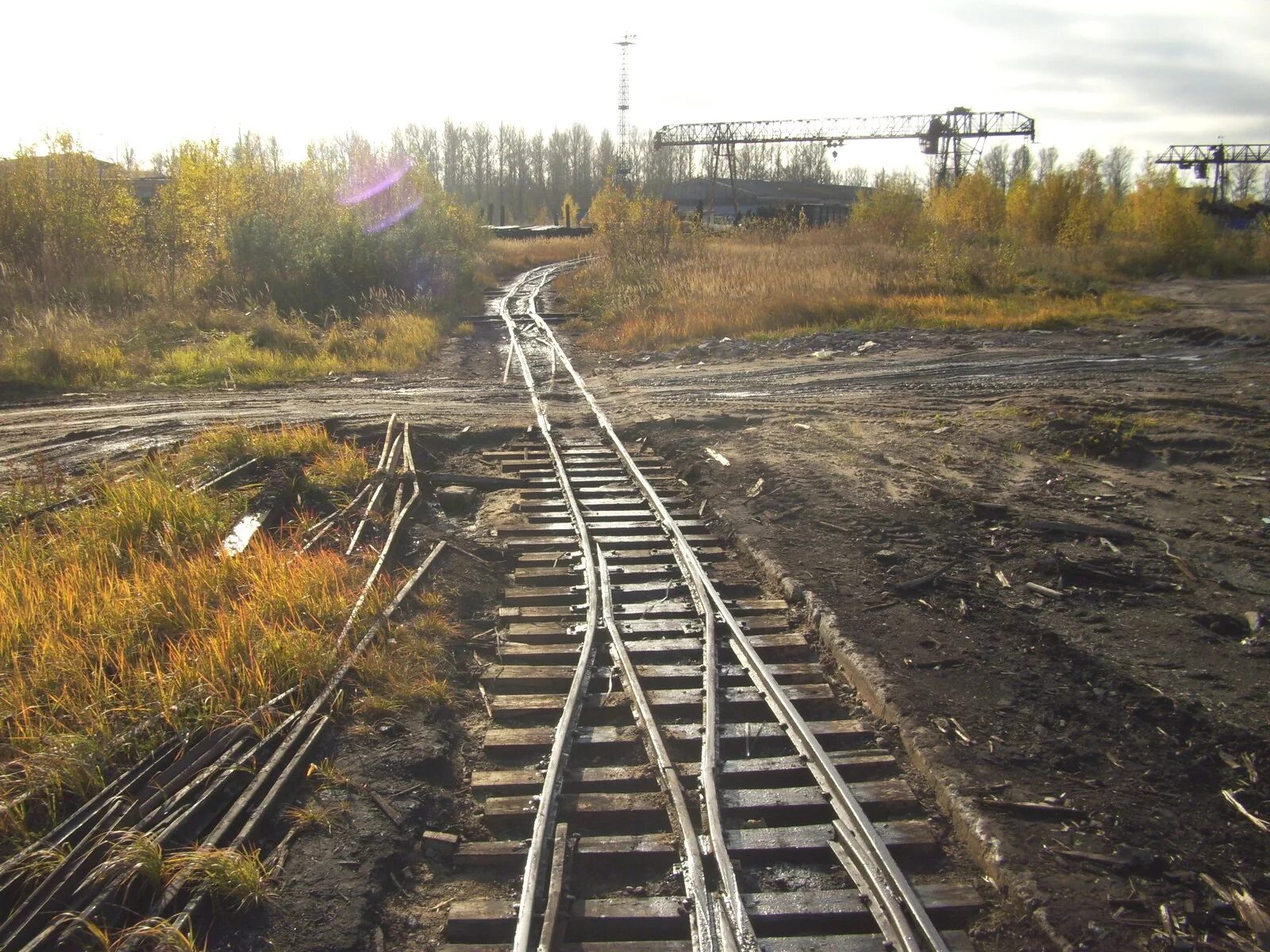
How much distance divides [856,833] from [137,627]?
430 centimetres

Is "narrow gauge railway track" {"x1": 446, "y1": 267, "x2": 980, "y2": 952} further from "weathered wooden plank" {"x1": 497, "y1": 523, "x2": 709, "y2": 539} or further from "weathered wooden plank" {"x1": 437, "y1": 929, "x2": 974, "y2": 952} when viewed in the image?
"weathered wooden plank" {"x1": 497, "y1": 523, "x2": 709, "y2": 539}

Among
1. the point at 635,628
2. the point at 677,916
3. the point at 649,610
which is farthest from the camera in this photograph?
the point at 649,610

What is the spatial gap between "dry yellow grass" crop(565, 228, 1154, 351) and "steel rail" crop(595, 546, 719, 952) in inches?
545

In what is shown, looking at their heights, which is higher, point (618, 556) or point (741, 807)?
point (618, 556)

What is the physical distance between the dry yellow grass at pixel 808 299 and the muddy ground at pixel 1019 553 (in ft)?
12.0

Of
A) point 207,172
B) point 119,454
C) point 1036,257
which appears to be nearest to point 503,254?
point 207,172

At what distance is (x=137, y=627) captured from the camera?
5.32 m

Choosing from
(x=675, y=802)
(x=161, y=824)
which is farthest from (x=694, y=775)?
(x=161, y=824)

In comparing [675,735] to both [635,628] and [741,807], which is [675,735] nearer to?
[741,807]

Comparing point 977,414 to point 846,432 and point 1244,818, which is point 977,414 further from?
point 1244,818

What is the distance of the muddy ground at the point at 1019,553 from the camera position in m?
3.55

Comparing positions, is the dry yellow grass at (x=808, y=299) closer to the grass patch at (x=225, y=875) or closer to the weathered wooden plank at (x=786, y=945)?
the grass patch at (x=225, y=875)

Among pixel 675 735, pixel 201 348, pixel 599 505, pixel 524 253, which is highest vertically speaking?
pixel 524 253

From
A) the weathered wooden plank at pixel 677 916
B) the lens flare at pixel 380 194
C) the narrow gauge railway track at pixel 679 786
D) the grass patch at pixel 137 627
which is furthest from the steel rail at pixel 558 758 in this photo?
the lens flare at pixel 380 194
